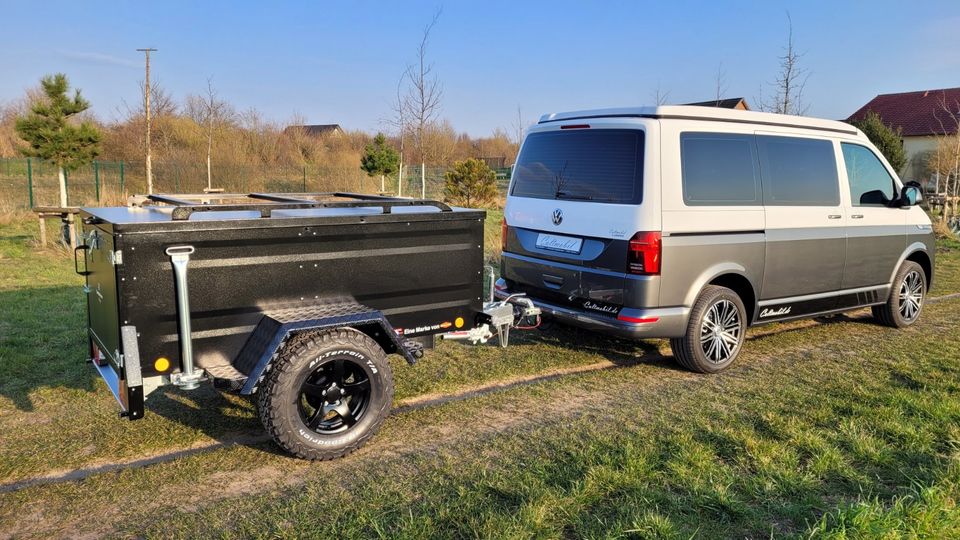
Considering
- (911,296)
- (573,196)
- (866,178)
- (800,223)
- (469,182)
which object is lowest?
(911,296)

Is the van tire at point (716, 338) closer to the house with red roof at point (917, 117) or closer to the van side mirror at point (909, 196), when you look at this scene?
the van side mirror at point (909, 196)

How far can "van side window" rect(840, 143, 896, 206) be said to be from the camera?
677 centimetres

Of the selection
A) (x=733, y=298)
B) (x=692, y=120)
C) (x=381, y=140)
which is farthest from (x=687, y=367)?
(x=381, y=140)

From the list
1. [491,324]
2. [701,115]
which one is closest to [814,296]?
[701,115]

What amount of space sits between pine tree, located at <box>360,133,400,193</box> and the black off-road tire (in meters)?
17.2

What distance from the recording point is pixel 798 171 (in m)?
6.29

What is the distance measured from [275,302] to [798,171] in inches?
190

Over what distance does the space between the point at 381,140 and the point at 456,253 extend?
19.3 m

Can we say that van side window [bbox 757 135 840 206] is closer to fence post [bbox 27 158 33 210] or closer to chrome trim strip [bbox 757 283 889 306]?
chrome trim strip [bbox 757 283 889 306]

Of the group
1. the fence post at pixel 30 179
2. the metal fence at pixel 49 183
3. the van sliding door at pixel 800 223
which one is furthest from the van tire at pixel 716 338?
the fence post at pixel 30 179

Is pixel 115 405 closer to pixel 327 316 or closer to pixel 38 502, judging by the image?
pixel 38 502

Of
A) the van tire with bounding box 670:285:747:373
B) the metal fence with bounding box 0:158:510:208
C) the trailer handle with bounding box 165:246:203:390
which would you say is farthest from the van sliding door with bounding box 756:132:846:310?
the metal fence with bounding box 0:158:510:208

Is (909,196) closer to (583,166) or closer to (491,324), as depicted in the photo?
(583,166)

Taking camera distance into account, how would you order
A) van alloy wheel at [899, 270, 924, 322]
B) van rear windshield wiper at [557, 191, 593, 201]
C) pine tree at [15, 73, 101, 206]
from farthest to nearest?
pine tree at [15, 73, 101, 206], van alloy wheel at [899, 270, 924, 322], van rear windshield wiper at [557, 191, 593, 201]
